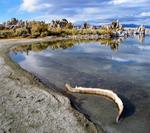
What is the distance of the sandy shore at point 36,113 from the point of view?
746 inches

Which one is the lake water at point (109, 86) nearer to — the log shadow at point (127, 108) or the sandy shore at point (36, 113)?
the log shadow at point (127, 108)

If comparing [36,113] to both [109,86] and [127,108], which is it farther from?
[109,86]

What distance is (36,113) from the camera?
21.3m

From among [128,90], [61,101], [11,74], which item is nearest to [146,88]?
[128,90]

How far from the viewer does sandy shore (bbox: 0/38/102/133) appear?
19.0 metres

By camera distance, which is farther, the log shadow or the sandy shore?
the log shadow

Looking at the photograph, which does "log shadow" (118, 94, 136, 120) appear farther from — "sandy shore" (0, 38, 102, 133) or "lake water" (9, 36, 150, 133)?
"sandy shore" (0, 38, 102, 133)

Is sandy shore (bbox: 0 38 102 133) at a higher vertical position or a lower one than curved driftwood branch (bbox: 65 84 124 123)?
higher

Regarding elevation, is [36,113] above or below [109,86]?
above

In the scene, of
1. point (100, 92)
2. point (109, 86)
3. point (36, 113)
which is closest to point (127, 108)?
point (100, 92)

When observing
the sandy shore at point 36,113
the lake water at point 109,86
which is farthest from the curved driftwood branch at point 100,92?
the sandy shore at point 36,113

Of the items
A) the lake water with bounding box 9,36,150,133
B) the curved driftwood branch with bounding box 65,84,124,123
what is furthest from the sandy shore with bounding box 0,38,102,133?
the curved driftwood branch with bounding box 65,84,124,123

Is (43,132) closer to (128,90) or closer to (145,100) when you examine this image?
(145,100)

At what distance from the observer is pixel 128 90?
3000 centimetres
